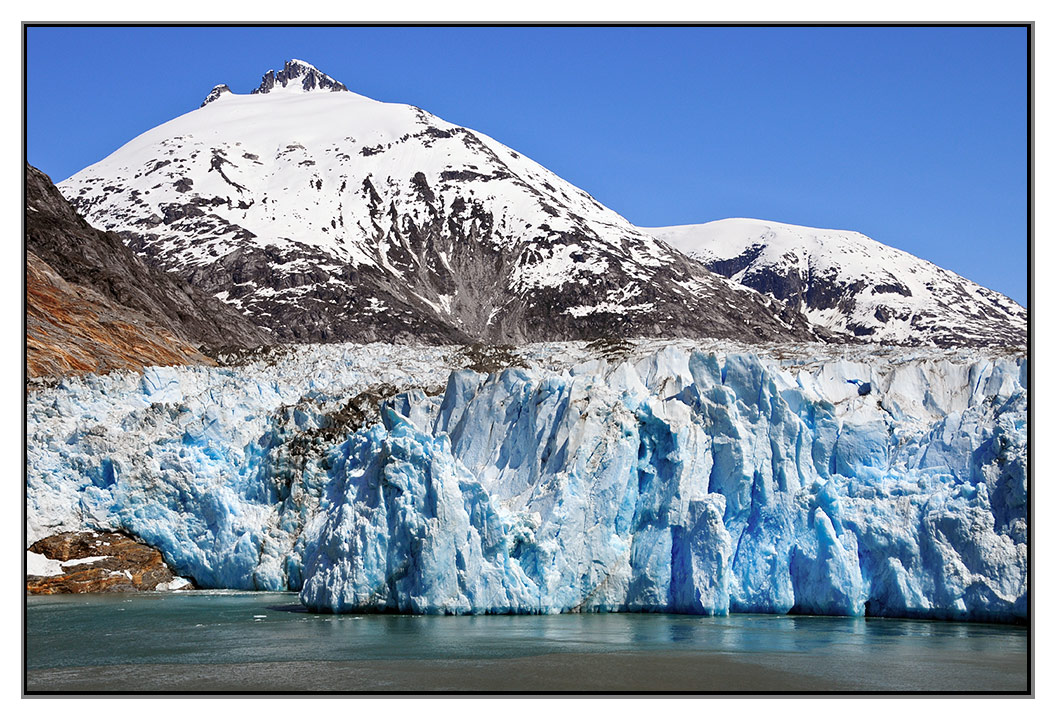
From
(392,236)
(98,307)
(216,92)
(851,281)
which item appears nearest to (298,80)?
(216,92)

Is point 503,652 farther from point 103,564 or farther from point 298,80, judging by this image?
point 298,80

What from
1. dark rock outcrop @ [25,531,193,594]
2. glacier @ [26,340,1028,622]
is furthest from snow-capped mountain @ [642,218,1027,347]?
dark rock outcrop @ [25,531,193,594]

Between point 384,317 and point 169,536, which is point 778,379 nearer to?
point 169,536

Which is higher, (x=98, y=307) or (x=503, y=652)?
(x=98, y=307)

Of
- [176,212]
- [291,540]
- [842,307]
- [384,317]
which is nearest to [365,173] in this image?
[176,212]

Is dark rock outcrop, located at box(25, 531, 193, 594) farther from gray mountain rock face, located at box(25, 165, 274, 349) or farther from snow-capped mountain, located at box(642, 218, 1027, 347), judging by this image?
snow-capped mountain, located at box(642, 218, 1027, 347)
